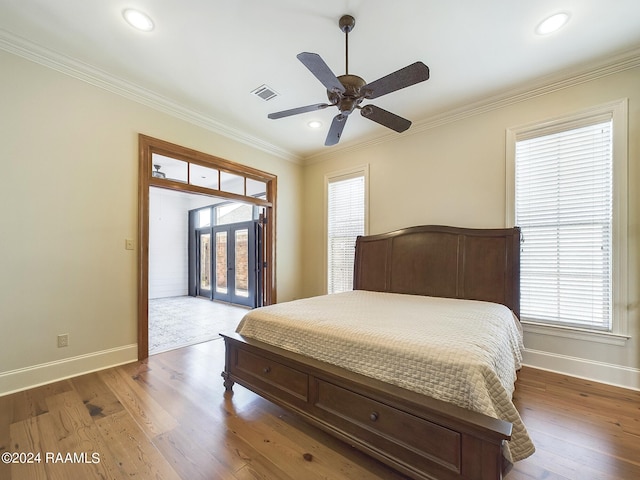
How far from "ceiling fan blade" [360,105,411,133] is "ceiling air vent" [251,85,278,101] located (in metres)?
1.33

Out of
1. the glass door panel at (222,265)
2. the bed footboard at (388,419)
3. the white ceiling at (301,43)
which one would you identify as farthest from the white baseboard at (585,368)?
the glass door panel at (222,265)

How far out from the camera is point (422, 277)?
11.0ft

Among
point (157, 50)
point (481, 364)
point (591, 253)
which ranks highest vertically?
point (157, 50)

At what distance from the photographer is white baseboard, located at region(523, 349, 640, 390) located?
94.7 inches

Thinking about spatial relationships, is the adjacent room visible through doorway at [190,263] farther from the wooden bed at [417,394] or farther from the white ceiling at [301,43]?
the wooden bed at [417,394]

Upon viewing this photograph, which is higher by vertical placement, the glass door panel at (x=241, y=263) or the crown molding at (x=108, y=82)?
the crown molding at (x=108, y=82)

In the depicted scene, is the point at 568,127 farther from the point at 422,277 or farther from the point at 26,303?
the point at 26,303

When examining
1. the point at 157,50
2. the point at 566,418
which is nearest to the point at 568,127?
the point at 566,418

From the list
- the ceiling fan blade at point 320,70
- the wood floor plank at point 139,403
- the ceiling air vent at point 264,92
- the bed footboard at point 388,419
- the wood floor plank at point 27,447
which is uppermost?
the ceiling air vent at point 264,92

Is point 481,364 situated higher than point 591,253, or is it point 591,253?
point 591,253

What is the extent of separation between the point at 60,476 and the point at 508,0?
4054 millimetres

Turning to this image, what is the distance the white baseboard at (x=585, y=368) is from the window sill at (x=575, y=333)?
20cm

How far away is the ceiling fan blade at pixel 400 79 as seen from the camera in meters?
1.76

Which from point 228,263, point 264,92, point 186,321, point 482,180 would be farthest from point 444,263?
point 228,263
